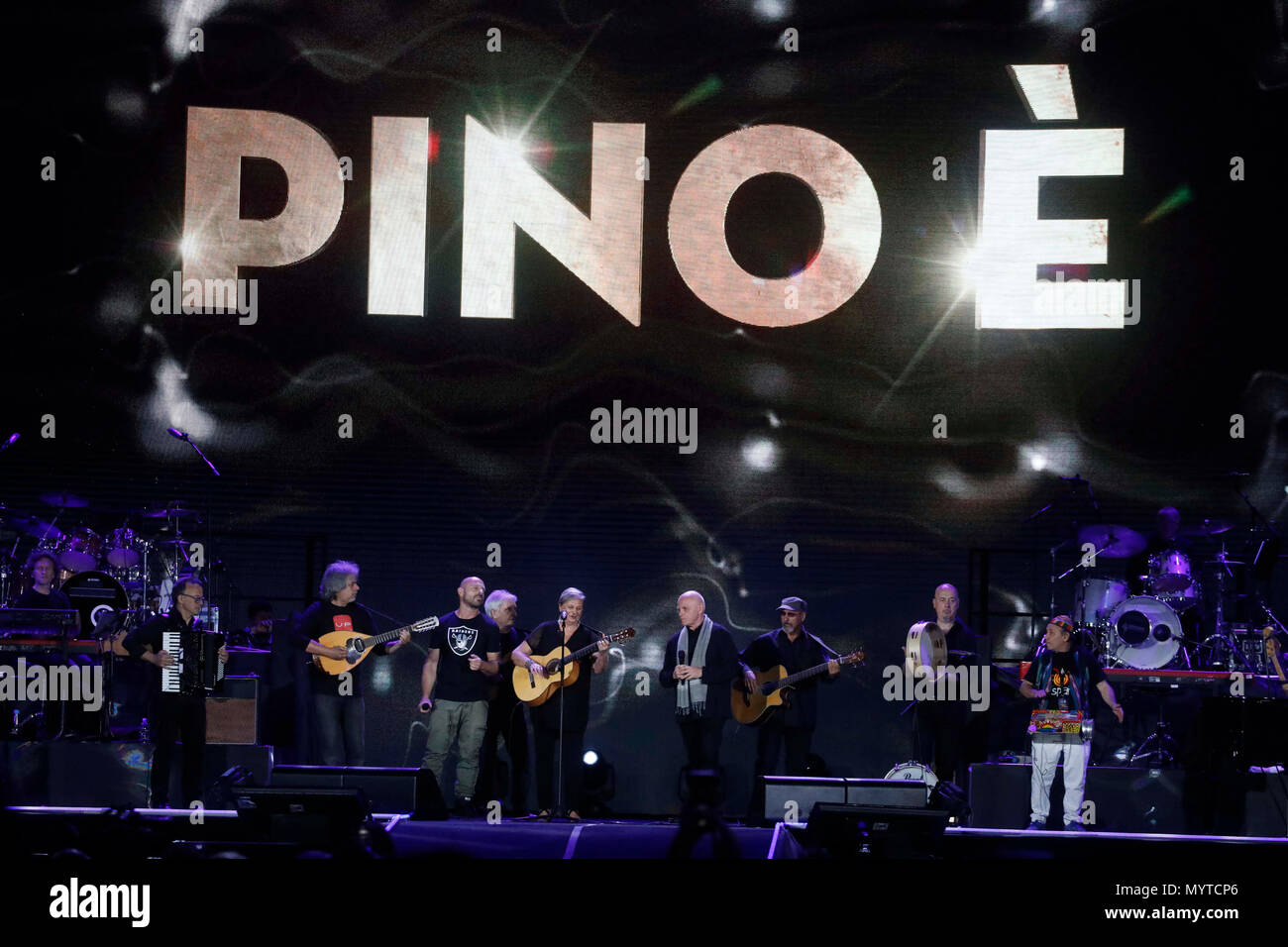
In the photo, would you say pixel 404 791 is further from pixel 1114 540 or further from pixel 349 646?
pixel 1114 540

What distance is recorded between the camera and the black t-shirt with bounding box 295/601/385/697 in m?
9.59

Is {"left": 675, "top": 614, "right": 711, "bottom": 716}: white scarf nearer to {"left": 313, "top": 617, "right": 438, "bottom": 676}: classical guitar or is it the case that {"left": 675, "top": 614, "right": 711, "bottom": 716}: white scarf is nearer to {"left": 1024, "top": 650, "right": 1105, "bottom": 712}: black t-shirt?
{"left": 313, "top": 617, "right": 438, "bottom": 676}: classical guitar

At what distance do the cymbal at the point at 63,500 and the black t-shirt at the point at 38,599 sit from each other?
0.72m

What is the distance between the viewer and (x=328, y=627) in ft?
32.0

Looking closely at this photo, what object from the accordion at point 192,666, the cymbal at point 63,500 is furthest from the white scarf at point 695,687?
the cymbal at point 63,500

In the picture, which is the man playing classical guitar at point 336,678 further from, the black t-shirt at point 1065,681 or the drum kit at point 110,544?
the black t-shirt at point 1065,681

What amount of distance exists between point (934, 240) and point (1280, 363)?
294cm

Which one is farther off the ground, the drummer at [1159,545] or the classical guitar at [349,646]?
the drummer at [1159,545]

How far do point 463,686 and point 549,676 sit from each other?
64 centimetres

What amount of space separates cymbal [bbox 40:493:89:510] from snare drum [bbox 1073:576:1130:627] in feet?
25.9

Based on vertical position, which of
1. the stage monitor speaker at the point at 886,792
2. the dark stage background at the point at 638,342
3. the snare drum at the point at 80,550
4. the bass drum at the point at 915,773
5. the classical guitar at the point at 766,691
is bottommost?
the bass drum at the point at 915,773

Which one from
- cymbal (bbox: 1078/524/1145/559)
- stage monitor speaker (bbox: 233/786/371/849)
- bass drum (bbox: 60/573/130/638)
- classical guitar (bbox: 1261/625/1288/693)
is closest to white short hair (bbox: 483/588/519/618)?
bass drum (bbox: 60/573/130/638)

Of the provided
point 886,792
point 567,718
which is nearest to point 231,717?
point 567,718

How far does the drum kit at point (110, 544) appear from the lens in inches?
423
